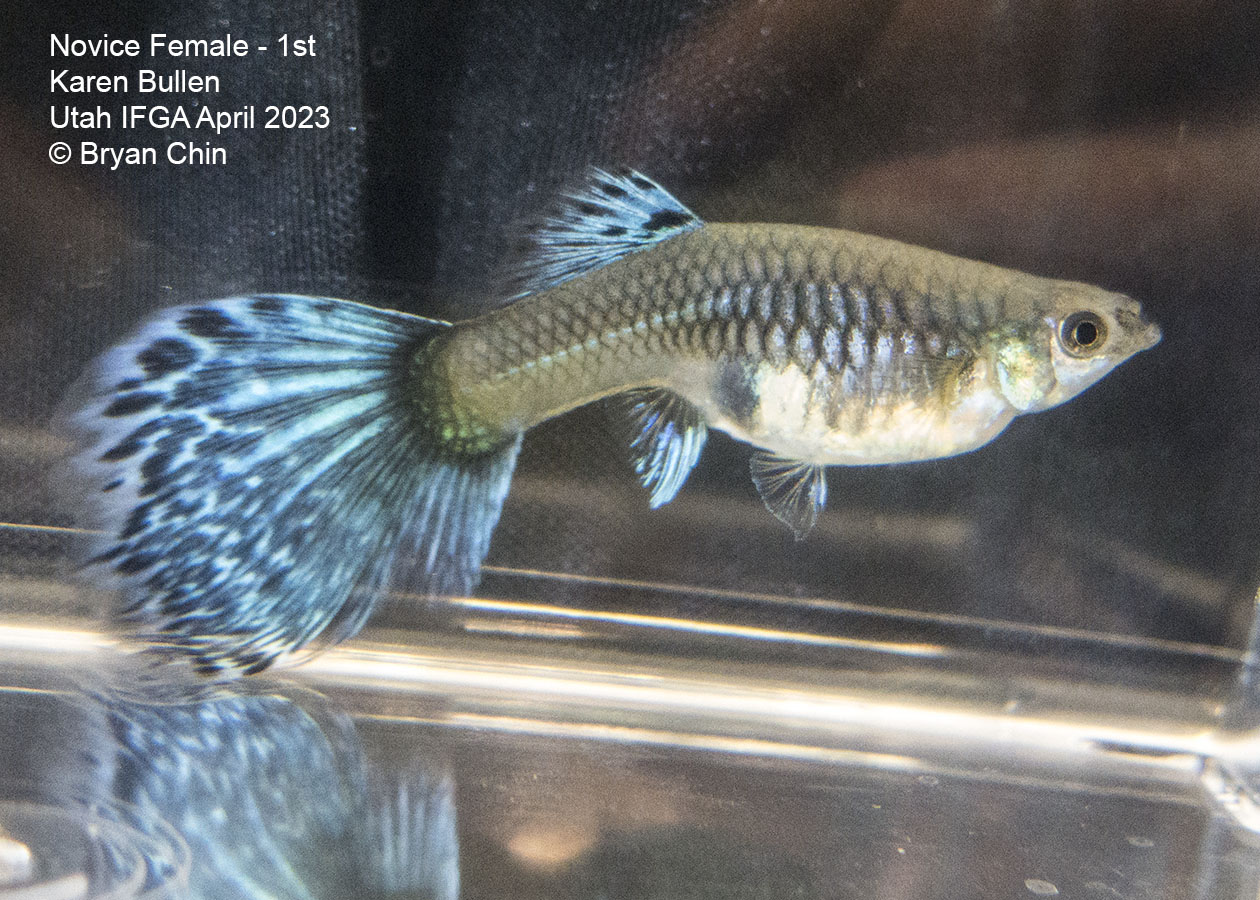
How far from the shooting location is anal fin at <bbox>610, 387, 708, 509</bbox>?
4.12ft

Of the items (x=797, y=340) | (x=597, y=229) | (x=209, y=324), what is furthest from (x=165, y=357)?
(x=797, y=340)

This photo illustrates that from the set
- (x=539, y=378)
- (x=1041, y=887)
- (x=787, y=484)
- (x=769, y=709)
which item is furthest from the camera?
(x=769, y=709)

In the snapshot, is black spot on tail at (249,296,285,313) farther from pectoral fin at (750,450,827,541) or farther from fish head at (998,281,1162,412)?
fish head at (998,281,1162,412)

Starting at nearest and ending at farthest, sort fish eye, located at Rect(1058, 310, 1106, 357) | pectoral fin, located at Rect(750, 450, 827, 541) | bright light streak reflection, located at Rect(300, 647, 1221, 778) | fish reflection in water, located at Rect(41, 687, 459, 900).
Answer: fish reflection in water, located at Rect(41, 687, 459, 900)
fish eye, located at Rect(1058, 310, 1106, 357)
pectoral fin, located at Rect(750, 450, 827, 541)
bright light streak reflection, located at Rect(300, 647, 1221, 778)

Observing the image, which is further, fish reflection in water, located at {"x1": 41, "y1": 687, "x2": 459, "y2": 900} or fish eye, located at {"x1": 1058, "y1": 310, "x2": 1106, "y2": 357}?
fish eye, located at {"x1": 1058, "y1": 310, "x2": 1106, "y2": 357}

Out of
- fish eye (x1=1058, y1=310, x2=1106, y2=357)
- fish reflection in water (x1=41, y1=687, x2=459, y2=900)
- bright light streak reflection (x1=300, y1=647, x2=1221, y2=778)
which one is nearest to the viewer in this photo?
fish reflection in water (x1=41, y1=687, x2=459, y2=900)

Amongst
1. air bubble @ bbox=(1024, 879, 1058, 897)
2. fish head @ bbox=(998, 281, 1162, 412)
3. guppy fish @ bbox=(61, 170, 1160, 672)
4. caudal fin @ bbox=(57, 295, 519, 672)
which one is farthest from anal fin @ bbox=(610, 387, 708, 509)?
air bubble @ bbox=(1024, 879, 1058, 897)

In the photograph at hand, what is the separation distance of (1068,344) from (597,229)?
2.04ft

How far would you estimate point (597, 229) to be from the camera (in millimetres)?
1264

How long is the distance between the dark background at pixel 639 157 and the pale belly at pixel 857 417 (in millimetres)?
197

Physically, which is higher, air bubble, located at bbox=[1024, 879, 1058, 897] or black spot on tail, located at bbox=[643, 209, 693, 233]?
black spot on tail, located at bbox=[643, 209, 693, 233]

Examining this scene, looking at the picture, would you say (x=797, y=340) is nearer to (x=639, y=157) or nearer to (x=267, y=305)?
(x=639, y=157)

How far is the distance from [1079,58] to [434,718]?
4.38 feet

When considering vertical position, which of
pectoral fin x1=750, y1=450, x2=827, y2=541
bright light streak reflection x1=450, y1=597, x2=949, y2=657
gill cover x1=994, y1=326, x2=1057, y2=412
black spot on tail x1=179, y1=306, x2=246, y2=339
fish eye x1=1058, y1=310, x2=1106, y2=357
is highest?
black spot on tail x1=179, y1=306, x2=246, y2=339
